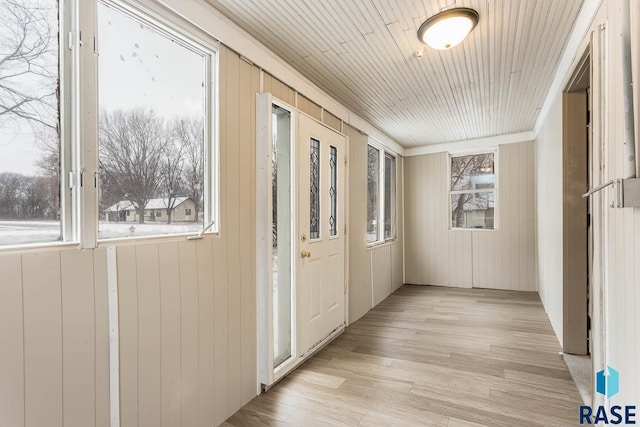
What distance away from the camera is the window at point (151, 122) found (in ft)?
5.02

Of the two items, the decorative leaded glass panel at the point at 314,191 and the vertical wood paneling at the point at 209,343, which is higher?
the decorative leaded glass panel at the point at 314,191

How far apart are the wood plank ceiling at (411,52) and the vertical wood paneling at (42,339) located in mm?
1645

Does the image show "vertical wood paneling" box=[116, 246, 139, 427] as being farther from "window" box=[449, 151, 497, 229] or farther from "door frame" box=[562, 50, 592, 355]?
"window" box=[449, 151, 497, 229]

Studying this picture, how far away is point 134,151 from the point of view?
1.65 metres

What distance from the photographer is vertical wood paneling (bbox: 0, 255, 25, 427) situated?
116 cm

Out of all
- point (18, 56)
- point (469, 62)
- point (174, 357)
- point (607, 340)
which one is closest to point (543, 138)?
point (469, 62)

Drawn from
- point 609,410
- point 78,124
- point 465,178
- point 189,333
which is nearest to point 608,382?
point 609,410

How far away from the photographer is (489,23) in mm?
2152

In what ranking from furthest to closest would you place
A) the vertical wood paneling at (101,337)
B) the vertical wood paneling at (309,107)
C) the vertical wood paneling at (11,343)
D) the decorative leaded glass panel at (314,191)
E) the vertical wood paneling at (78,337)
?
the decorative leaded glass panel at (314,191), the vertical wood paneling at (309,107), the vertical wood paneling at (101,337), the vertical wood paneling at (78,337), the vertical wood paneling at (11,343)

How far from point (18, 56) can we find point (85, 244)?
2.45 ft

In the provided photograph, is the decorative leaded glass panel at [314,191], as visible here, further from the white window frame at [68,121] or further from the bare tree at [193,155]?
the white window frame at [68,121]

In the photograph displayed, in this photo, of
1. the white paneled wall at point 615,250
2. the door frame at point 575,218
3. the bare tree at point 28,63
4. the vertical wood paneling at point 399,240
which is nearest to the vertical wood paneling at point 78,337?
the bare tree at point 28,63

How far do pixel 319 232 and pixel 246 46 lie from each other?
5.40 ft

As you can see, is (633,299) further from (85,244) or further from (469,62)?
(85,244)
